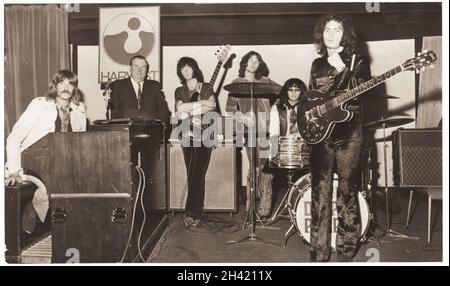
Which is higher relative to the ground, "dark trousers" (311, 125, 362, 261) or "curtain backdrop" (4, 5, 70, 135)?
"curtain backdrop" (4, 5, 70, 135)

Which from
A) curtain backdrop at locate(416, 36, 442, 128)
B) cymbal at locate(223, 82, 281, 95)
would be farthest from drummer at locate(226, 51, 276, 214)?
curtain backdrop at locate(416, 36, 442, 128)

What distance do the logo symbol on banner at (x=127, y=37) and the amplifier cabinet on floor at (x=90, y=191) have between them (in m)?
2.86

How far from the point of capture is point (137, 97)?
4125 mm

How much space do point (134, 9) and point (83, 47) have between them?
1.32m

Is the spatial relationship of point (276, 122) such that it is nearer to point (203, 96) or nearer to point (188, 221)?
point (203, 96)

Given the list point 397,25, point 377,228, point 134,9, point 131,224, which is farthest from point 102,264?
point 397,25

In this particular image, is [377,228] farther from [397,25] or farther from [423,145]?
[397,25]

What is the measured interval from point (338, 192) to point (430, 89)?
3824 millimetres

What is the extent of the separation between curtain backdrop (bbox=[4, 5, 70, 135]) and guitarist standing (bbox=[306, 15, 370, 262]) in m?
3.68

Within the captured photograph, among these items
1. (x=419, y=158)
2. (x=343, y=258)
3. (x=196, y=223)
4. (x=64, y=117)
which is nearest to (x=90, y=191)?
(x=64, y=117)

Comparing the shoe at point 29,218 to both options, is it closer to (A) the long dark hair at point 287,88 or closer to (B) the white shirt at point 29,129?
(B) the white shirt at point 29,129

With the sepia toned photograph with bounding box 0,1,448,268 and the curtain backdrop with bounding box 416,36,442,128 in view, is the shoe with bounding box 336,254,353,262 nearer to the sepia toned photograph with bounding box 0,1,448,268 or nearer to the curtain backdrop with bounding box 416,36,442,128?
the sepia toned photograph with bounding box 0,1,448,268

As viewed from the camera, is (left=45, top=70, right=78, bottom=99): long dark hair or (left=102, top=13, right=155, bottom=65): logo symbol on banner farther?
(left=102, top=13, right=155, bottom=65): logo symbol on banner

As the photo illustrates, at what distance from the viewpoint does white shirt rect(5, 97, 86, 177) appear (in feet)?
10.3
